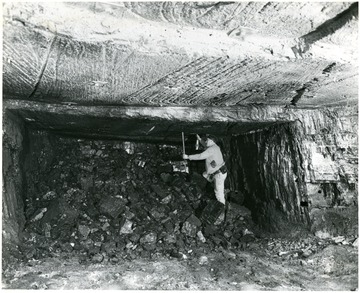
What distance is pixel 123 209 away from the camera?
286 centimetres

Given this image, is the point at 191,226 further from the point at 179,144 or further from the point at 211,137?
the point at 179,144

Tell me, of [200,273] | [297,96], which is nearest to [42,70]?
[200,273]

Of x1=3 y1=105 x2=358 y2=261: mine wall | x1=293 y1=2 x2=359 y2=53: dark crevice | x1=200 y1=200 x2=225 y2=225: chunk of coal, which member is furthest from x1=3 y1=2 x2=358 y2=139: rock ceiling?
x1=200 y1=200 x2=225 y2=225: chunk of coal

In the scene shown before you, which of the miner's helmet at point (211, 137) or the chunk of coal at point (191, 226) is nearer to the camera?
the chunk of coal at point (191, 226)

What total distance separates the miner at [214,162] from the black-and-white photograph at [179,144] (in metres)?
0.02

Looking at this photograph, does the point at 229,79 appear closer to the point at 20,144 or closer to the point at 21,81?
the point at 21,81

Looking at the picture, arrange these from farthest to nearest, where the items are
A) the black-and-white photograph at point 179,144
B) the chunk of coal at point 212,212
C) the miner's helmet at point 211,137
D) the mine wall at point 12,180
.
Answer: the miner's helmet at point 211,137 < the chunk of coal at point 212,212 < the mine wall at point 12,180 < the black-and-white photograph at point 179,144

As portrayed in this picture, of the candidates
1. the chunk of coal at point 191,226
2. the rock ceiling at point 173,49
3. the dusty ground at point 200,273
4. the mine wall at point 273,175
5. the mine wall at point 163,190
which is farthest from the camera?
the chunk of coal at point 191,226

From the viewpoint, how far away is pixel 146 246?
2.47 m

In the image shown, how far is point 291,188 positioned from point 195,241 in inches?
36.5

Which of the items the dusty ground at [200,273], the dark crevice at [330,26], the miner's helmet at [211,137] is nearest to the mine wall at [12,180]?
the dusty ground at [200,273]

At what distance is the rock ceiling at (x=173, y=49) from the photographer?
135 cm

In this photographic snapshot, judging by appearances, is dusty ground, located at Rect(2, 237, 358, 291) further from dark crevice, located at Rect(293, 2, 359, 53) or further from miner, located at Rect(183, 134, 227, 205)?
dark crevice, located at Rect(293, 2, 359, 53)

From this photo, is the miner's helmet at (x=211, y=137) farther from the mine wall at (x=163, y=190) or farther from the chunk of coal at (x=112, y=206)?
the chunk of coal at (x=112, y=206)
